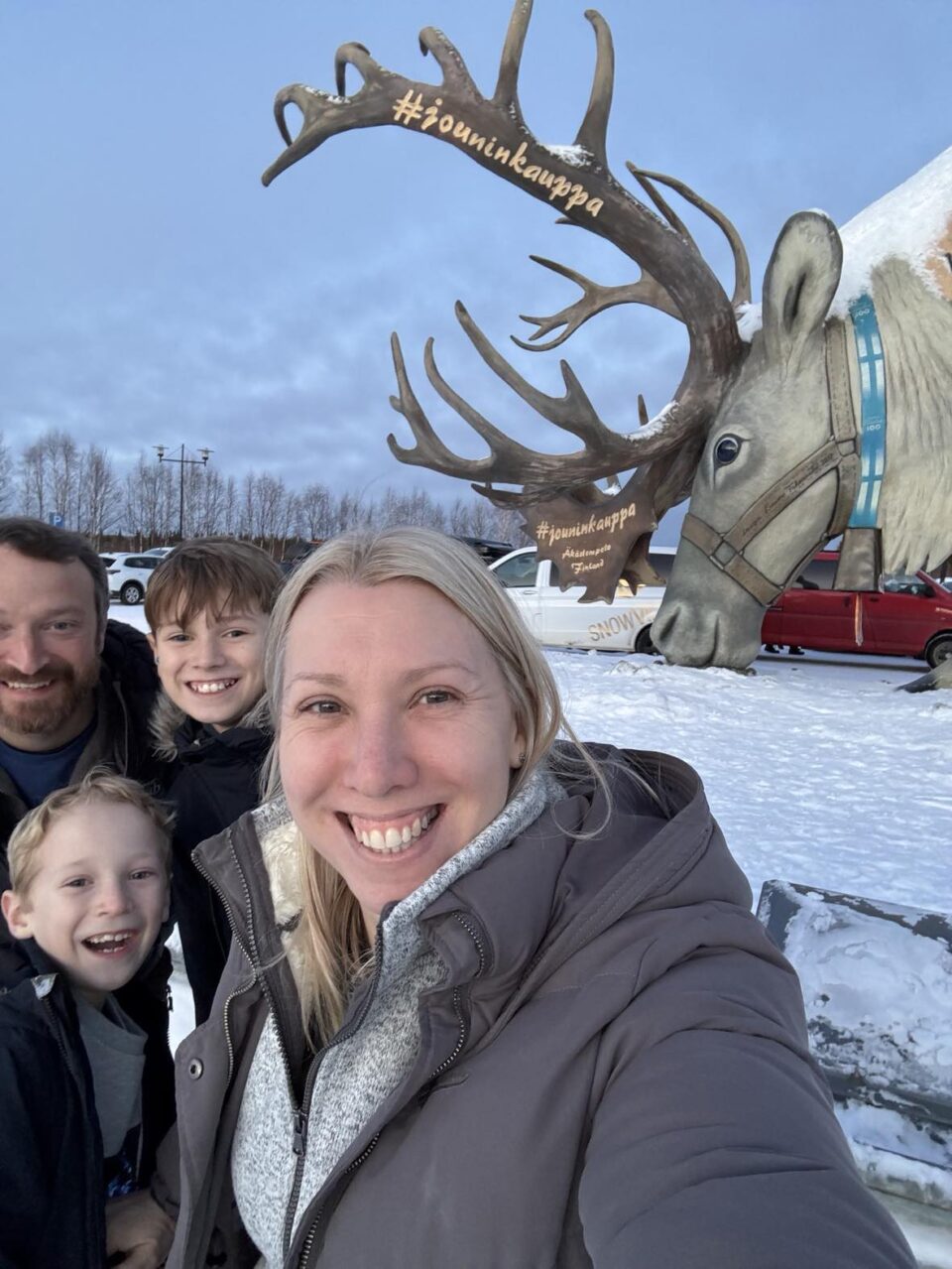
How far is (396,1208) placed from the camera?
0.91 metres

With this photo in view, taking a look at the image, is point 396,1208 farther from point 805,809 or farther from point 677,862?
point 805,809

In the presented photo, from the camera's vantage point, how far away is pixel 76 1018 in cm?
156

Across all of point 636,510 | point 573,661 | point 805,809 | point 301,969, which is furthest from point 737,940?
point 573,661

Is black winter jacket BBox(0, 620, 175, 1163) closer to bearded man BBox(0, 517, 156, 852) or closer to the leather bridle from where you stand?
bearded man BBox(0, 517, 156, 852)

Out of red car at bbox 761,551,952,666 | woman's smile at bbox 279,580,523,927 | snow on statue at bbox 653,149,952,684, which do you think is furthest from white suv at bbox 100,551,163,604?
woman's smile at bbox 279,580,523,927

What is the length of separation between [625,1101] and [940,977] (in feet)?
3.74

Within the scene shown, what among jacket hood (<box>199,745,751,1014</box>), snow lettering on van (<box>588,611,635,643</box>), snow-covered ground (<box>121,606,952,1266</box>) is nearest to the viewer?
jacket hood (<box>199,745,751,1014</box>)

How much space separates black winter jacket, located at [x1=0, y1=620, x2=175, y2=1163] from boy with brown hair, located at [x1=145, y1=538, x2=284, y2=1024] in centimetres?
8

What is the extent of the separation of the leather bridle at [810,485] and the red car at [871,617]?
6.17 meters

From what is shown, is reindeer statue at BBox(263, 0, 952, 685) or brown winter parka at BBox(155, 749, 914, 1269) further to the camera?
reindeer statue at BBox(263, 0, 952, 685)

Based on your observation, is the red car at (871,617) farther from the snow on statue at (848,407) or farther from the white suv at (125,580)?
the white suv at (125,580)

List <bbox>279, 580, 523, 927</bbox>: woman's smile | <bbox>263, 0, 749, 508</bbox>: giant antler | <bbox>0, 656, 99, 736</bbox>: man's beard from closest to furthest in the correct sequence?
<bbox>279, 580, 523, 927</bbox>: woman's smile
<bbox>0, 656, 99, 736</bbox>: man's beard
<bbox>263, 0, 749, 508</bbox>: giant antler

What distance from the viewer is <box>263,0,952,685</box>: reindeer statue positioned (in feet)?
15.7

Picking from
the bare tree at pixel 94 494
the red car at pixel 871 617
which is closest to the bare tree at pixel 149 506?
the bare tree at pixel 94 494
